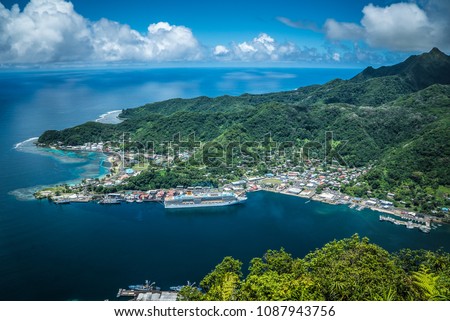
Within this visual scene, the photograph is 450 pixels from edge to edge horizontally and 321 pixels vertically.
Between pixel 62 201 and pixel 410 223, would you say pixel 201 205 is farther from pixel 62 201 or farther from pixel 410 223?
pixel 410 223

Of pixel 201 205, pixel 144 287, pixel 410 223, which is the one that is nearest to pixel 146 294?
pixel 144 287

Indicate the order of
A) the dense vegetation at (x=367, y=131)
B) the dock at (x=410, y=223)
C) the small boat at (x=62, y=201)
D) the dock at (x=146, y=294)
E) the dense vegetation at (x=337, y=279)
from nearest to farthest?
the dense vegetation at (x=337, y=279)
the dock at (x=146, y=294)
the dock at (x=410, y=223)
the small boat at (x=62, y=201)
the dense vegetation at (x=367, y=131)

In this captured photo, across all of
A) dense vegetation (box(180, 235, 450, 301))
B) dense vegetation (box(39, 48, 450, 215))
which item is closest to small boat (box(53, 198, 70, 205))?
dense vegetation (box(39, 48, 450, 215))

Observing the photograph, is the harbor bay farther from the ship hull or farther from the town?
the town

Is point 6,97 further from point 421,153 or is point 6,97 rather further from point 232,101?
point 421,153

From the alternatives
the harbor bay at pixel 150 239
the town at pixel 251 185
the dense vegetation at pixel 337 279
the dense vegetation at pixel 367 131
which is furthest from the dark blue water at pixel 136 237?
the dense vegetation at pixel 367 131

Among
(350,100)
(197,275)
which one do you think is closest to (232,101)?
(350,100)

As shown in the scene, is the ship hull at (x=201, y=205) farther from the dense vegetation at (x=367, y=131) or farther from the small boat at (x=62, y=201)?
the small boat at (x=62, y=201)
